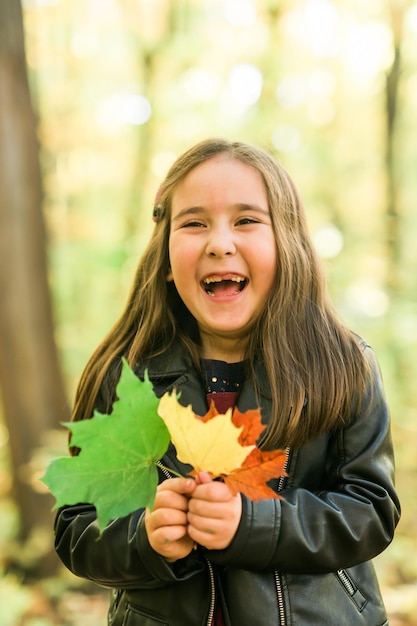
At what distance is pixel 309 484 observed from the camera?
1.73 metres

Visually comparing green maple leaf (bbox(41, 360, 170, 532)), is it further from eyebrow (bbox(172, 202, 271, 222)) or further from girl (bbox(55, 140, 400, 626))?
eyebrow (bbox(172, 202, 271, 222))

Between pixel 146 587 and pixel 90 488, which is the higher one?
pixel 90 488

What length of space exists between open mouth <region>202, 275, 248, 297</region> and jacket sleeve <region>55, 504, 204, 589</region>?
63 cm

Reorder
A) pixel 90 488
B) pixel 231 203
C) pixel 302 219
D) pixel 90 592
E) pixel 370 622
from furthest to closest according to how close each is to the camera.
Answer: pixel 90 592 → pixel 302 219 → pixel 231 203 → pixel 370 622 → pixel 90 488

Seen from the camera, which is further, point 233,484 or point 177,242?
point 177,242

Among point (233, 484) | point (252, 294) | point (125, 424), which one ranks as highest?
point (252, 294)

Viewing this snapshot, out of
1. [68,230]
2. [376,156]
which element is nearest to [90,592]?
[68,230]

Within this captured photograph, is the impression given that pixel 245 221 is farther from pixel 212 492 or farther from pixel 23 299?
pixel 23 299

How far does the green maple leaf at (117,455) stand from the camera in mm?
1204

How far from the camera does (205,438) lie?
3.98 feet

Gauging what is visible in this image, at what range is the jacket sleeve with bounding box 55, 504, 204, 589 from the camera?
1559 millimetres

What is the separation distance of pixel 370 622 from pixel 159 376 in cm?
85

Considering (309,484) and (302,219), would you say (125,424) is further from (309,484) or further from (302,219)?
(302,219)

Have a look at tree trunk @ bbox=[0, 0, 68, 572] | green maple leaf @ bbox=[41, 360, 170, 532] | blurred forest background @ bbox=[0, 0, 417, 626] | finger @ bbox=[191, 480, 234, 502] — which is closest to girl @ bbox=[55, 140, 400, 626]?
finger @ bbox=[191, 480, 234, 502]
